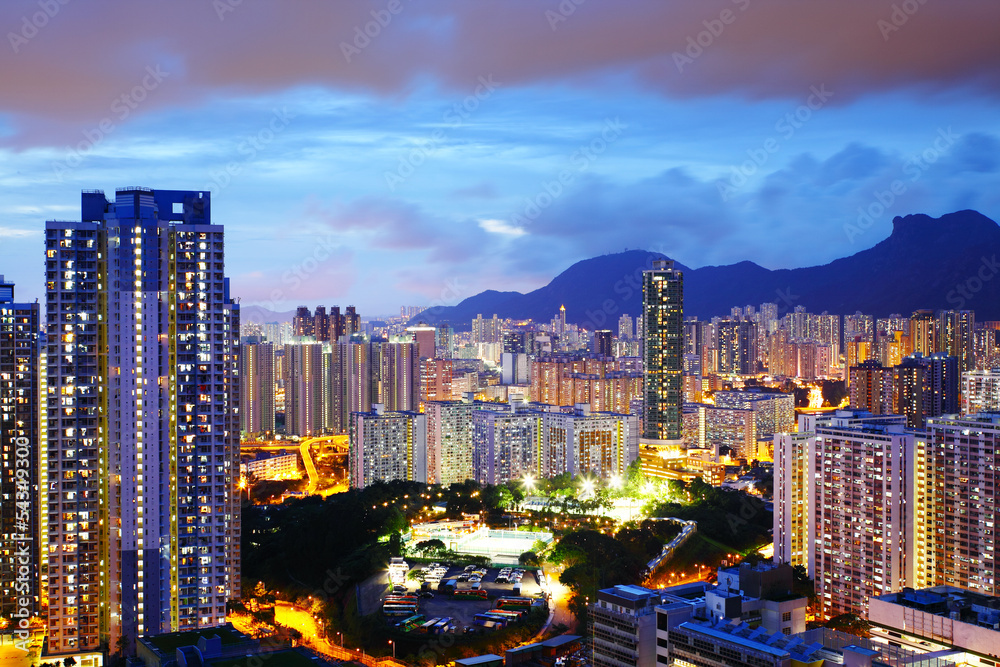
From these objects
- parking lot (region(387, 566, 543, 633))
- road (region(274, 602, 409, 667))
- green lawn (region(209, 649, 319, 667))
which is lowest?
road (region(274, 602, 409, 667))

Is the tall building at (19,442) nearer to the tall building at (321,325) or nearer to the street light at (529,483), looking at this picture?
the street light at (529,483)

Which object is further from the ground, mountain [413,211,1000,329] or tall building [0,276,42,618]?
mountain [413,211,1000,329]

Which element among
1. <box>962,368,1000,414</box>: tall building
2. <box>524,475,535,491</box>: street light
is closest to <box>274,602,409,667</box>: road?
<box>524,475,535,491</box>: street light

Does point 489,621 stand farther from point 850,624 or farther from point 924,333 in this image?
point 924,333

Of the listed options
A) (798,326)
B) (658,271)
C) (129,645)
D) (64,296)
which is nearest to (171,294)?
(64,296)

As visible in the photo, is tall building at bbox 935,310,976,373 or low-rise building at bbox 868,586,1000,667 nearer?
low-rise building at bbox 868,586,1000,667

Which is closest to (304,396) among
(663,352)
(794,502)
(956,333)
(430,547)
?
(663,352)

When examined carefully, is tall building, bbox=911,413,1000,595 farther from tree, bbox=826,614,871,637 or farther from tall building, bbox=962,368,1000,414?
tall building, bbox=962,368,1000,414

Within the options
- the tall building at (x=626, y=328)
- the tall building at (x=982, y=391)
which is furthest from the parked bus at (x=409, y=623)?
the tall building at (x=626, y=328)
